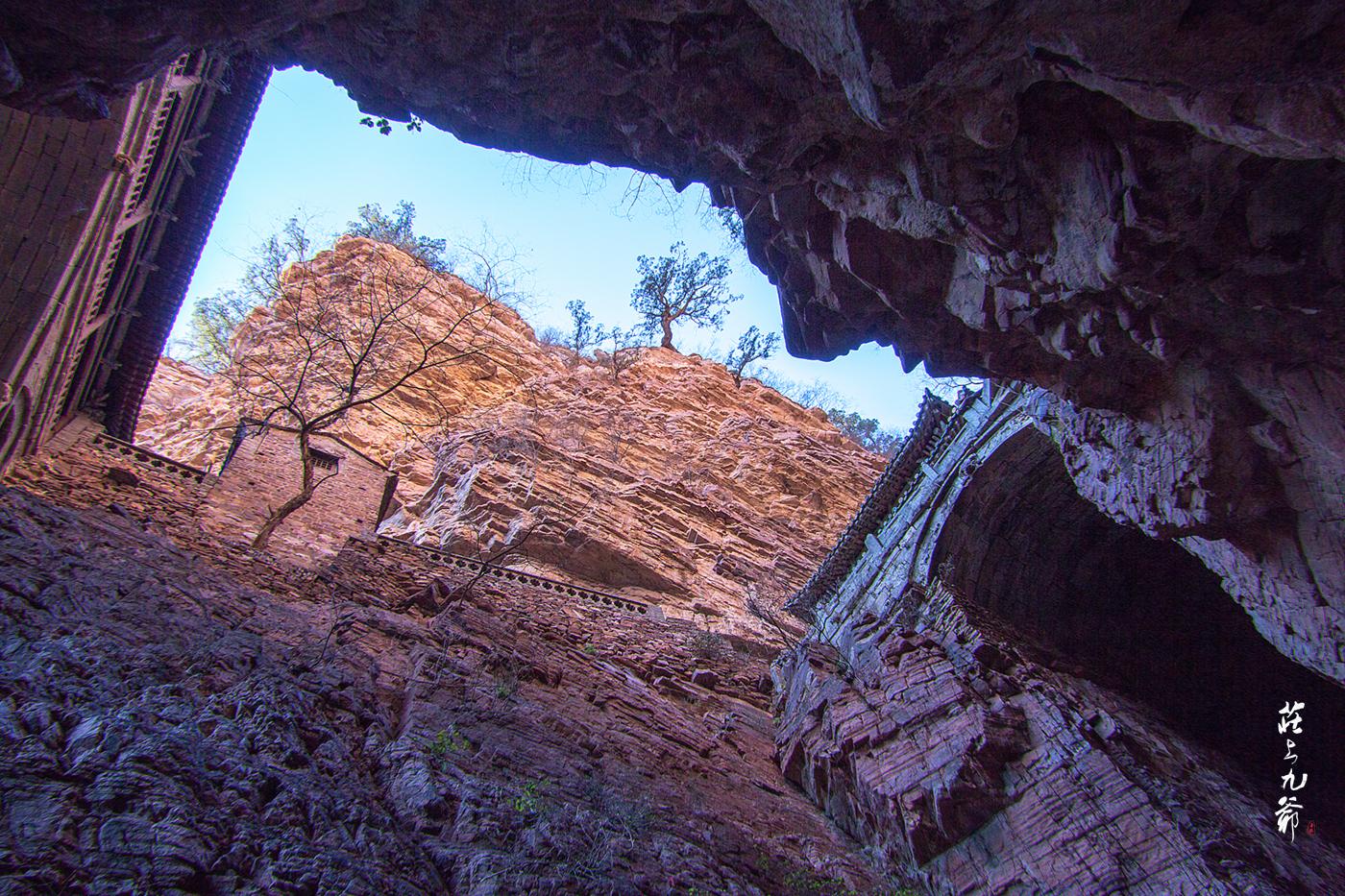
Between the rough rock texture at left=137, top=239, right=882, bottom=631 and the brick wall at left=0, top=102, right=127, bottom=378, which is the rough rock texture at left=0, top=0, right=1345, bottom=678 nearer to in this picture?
the brick wall at left=0, top=102, right=127, bottom=378

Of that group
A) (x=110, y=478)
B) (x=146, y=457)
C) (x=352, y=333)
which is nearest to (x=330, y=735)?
(x=110, y=478)

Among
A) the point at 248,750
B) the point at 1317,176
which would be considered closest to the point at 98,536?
the point at 248,750

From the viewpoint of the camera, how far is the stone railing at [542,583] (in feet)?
46.9

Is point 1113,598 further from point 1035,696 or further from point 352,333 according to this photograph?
point 352,333

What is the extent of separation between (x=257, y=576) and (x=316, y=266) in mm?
26751

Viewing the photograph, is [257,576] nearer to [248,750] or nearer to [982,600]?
[248,750]

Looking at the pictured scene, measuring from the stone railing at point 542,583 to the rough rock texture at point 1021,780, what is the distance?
527 centimetres

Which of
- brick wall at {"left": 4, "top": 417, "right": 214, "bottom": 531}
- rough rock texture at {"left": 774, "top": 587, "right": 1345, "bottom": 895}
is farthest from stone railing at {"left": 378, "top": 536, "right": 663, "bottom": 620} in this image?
rough rock texture at {"left": 774, "top": 587, "right": 1345, "bottom": 895}

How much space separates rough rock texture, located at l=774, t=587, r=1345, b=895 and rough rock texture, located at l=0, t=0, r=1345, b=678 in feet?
8.36

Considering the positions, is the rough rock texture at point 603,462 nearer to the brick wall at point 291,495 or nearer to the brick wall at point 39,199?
the brick wall at point 291,495

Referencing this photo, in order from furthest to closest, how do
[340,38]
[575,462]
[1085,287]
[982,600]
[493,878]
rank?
[575,462] < [982,600] < [340,38] < [1085,287] < [493,878]

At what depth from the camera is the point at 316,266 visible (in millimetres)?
31047

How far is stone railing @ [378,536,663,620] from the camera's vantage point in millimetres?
14281

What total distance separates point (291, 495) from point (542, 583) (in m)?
6.23
